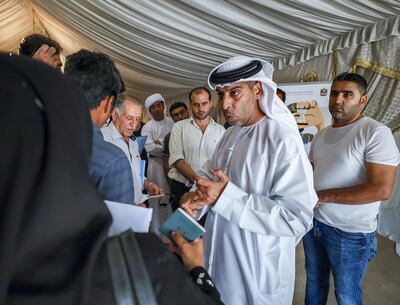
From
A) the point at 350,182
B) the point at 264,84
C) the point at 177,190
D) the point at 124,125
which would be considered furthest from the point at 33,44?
the point at 350,182

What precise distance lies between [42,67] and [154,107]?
3.98 m

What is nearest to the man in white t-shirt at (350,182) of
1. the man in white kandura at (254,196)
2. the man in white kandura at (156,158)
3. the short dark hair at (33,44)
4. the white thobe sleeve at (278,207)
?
the man in white kandura at (254,196)

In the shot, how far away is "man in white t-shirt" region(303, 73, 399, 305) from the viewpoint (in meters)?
1.76

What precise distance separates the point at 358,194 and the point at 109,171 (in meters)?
1.47

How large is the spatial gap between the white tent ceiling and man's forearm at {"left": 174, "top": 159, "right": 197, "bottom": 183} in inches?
55.1

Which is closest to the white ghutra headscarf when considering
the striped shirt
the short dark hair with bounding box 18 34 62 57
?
the striped shirt

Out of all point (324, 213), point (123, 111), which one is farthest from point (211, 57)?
point (324, 213)

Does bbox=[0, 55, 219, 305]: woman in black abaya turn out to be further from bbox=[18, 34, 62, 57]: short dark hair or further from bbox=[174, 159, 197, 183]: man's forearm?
bbox=[174, 159, 197, 183]: man's forearm

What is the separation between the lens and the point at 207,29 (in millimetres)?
3145

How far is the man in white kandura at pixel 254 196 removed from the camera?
1.30 m

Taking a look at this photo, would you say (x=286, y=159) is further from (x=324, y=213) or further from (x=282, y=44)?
(x=282, y=44)

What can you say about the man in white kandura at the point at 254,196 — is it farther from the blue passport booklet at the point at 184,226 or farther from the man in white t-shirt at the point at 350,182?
the man in white t-shirt at the point at 350,182

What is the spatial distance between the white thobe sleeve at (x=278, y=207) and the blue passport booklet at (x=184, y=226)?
312mm

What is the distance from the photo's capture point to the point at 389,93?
2.45 metres
